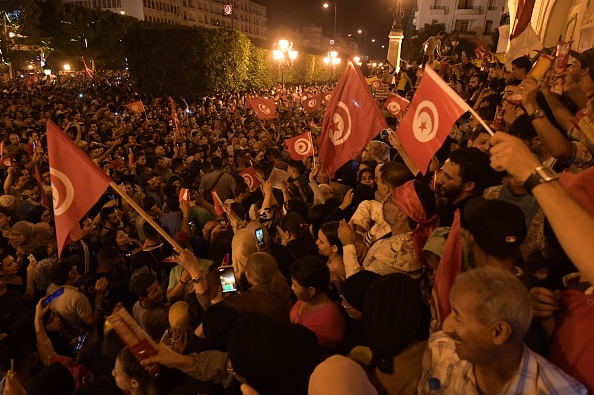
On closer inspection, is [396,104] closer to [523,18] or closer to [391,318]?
[523,18]

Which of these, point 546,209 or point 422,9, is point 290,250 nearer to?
point 546,209

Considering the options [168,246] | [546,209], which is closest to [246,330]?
[546,209]

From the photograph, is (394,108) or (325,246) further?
(394,108)

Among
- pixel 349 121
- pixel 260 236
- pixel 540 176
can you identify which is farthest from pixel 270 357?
pixel 349 121

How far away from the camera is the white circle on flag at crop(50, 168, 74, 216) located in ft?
11.9

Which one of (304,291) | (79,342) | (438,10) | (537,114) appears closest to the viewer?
(304,291)

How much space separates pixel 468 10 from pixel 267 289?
6934 centimetres

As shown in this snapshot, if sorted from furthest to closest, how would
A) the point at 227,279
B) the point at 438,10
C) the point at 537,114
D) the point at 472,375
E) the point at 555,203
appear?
1. the point at 438,10
2. the point at 227,279
3. the point at 537,114
4. the point at 472,375
5. the point at 555,203

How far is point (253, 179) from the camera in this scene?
763 cm

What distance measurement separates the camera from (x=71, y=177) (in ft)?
11.9

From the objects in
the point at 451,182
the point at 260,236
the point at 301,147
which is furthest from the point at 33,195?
the point at 451,182

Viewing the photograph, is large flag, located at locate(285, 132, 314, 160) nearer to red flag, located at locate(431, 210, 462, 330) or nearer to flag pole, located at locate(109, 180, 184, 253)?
flag pole, located at locate(109, 180, 184, 253)

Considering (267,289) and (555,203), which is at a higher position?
(555,203)

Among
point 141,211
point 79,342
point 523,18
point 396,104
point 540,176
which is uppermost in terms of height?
point 523,18
